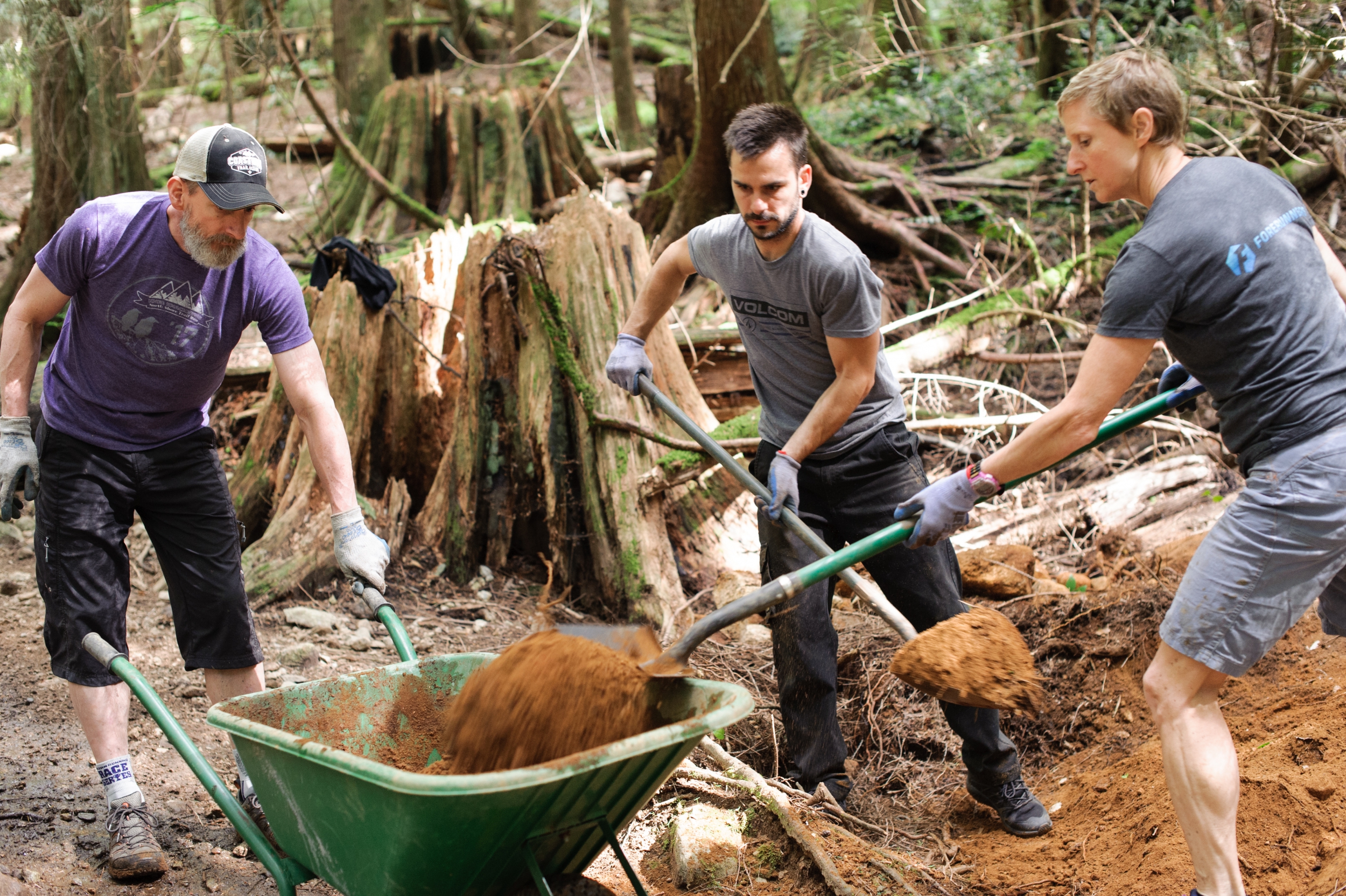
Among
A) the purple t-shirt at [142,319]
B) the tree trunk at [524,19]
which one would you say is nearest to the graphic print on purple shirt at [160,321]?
the purple t-shirt at [142,319]

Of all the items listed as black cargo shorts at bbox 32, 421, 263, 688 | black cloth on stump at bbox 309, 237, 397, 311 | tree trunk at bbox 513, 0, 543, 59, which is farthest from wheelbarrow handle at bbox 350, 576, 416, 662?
tree trunk at bbox 513, 0, 543, 59

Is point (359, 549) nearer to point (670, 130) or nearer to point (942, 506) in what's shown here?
point (942, 506)

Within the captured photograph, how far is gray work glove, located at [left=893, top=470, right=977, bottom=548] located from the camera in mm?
2436

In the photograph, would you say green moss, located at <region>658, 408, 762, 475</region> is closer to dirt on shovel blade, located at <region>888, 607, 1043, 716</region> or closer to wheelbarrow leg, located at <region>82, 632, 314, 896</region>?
dirt on shovel blade, located at <region>888, 607, 1043, 716</region>

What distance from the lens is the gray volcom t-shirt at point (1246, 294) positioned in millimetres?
2172

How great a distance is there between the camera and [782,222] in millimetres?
2934

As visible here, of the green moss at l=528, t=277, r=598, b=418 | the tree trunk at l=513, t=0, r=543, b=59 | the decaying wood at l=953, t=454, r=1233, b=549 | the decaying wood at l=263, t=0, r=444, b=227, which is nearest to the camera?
the green moss at l=528, t=277, r=598, b=418

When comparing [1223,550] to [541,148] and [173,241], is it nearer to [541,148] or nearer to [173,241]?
[173,241]

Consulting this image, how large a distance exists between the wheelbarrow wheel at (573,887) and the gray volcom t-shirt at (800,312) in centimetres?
145

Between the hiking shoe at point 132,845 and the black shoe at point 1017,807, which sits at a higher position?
the hiking shoe at point 132,845

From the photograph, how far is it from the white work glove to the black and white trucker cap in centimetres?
89

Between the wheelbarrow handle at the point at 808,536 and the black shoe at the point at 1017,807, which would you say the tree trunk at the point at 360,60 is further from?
the black shoe at the point at 1017,807

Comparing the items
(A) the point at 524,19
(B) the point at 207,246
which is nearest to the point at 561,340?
(B) the point at 207,246

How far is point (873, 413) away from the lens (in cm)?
313
